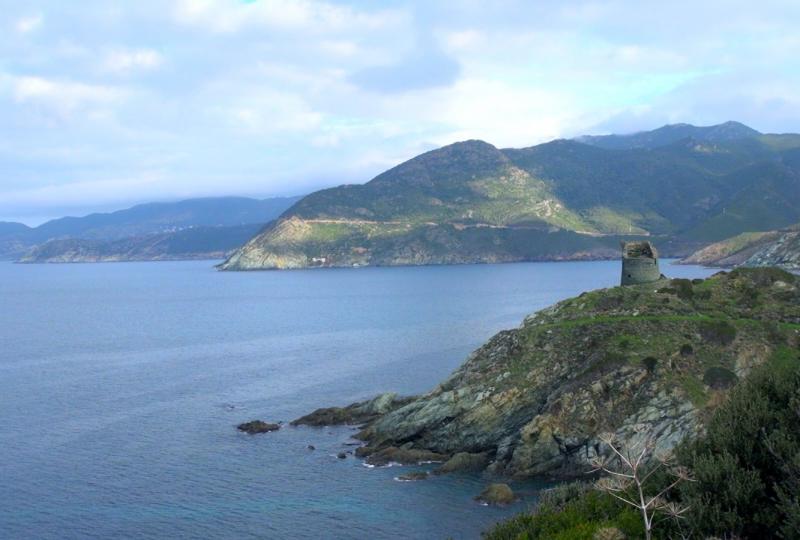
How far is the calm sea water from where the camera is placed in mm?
50719

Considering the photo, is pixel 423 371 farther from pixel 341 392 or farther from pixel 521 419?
pixel 521 419

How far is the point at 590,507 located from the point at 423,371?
70.3 m

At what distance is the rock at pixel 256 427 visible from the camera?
7375 centimetres

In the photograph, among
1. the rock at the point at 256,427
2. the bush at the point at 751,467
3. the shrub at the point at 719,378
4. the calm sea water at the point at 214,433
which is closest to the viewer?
the bush at the point at 751,467

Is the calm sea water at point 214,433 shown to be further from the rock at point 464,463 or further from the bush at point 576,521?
the bush at point 576,521

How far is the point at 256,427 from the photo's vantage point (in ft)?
244

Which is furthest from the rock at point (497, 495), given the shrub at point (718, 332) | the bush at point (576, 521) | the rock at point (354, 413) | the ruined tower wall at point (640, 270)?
the ruined tower wall at point (640, 270)

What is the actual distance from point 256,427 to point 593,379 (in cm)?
3405

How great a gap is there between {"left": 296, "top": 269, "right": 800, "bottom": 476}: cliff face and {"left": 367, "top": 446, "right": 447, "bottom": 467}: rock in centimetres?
19

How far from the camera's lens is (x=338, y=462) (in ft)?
208

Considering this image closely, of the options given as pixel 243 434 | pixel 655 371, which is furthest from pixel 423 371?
pixel 655 371

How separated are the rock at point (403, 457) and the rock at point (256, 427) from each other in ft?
47.7

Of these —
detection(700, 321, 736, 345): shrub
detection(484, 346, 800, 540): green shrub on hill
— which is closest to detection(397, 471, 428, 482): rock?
detection(700, 321, 736, 345): shrub

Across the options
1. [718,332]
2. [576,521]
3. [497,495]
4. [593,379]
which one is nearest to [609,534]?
[576,521]
